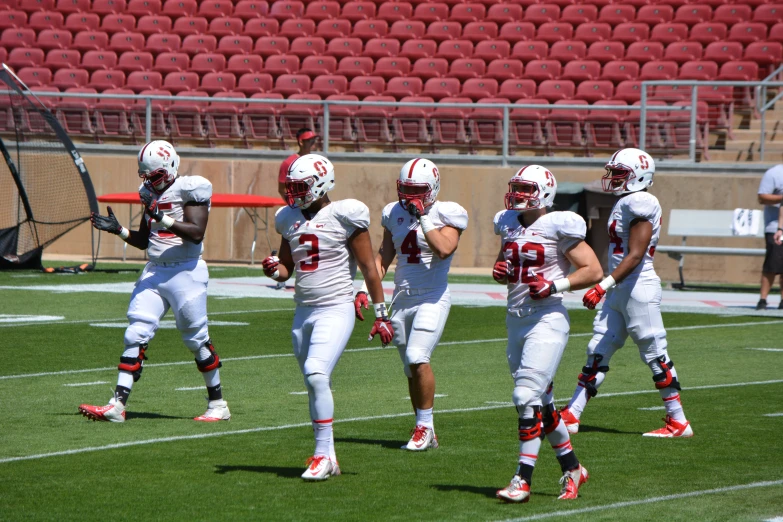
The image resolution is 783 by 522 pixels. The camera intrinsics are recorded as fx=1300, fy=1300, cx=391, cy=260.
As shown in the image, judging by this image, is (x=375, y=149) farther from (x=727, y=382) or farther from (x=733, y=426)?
(x=733, y=426)

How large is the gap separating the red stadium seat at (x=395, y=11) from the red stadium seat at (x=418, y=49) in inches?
43.1

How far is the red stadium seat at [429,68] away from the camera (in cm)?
2180

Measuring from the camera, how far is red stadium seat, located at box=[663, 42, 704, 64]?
2083 cm

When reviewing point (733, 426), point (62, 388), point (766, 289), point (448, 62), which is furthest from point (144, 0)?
point (733, 426)

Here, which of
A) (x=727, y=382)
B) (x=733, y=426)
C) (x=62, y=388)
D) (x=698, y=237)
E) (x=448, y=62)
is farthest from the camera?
(x=448, y=62)

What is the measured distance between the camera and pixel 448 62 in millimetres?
22312

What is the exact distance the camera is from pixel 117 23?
24.7m

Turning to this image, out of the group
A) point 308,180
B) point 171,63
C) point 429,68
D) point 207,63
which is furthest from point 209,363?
point 171,63

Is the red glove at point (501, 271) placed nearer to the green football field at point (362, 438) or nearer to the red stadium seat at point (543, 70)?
the green football field at point (362, 438)

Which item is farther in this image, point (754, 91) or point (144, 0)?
point (144, 0)

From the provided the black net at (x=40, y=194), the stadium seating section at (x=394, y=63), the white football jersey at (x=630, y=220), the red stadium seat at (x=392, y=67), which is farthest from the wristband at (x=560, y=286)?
the red stadium seat at (x=392, y=67)

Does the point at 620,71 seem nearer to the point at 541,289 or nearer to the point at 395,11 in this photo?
the point at 395,11

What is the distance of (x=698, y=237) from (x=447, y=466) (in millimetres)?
12272

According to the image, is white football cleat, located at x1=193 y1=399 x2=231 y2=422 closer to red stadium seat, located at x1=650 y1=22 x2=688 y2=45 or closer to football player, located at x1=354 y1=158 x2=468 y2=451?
football player, located at x1=354 y1=158 x2=468 y2=451
